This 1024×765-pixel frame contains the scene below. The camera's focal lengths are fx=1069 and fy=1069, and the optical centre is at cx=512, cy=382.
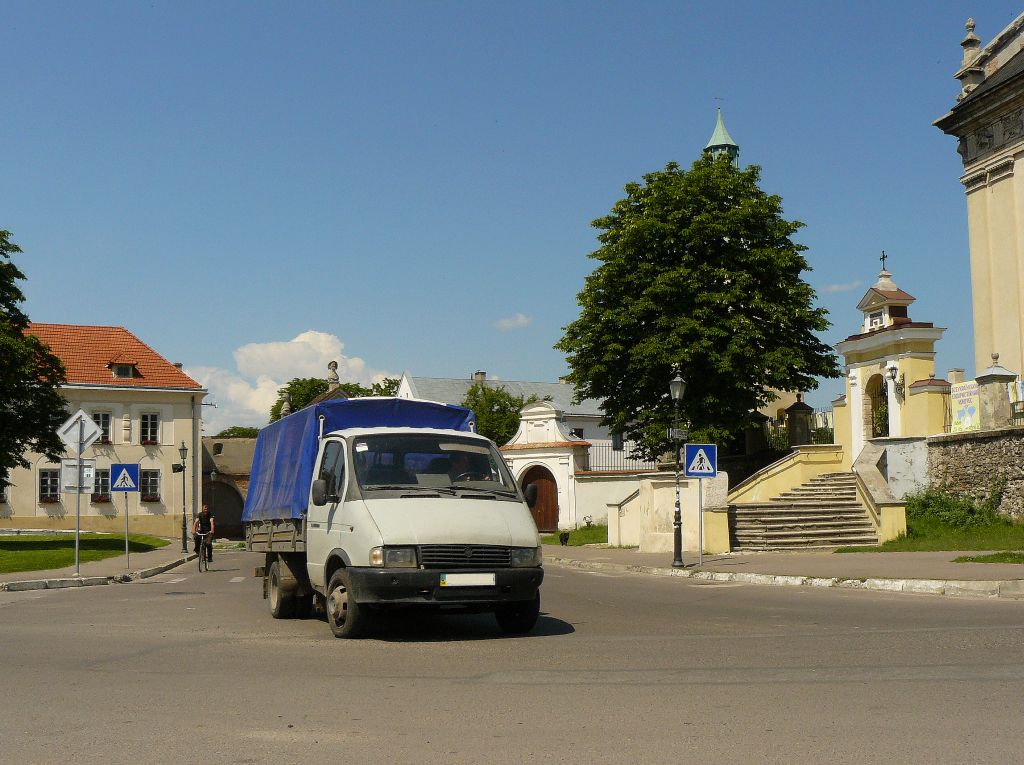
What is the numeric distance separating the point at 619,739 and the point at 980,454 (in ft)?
69.5

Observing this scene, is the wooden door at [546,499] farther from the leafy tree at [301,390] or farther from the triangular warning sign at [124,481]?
the leafy tree at [301,390]

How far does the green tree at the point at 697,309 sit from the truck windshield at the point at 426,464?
789 inches

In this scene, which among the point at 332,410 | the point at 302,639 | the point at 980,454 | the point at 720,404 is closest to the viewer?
the point at 302,639

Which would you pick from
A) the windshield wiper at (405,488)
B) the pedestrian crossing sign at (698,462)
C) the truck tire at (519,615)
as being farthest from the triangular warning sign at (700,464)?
the windshield wiper at (405,488)

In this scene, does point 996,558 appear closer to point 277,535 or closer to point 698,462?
point 698,462

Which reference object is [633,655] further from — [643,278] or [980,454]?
[643,278]

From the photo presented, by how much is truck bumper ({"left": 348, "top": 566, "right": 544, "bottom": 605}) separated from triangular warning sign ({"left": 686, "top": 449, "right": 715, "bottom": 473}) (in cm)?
1227

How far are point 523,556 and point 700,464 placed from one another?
12.2 meters

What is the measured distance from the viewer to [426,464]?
11.1m

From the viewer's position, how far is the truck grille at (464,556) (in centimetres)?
992

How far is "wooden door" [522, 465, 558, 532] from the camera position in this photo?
43531 mm

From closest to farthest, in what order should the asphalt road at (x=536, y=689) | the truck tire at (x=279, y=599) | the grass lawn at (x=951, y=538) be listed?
1. the asphalt road at (x=536, y=689)
2. the truck tire at (x=279, y=599)
3. the grass lawn at (x=951, y=538)

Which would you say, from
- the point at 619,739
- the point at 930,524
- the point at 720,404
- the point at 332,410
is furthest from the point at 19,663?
the point at 720,404

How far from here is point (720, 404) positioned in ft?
104
